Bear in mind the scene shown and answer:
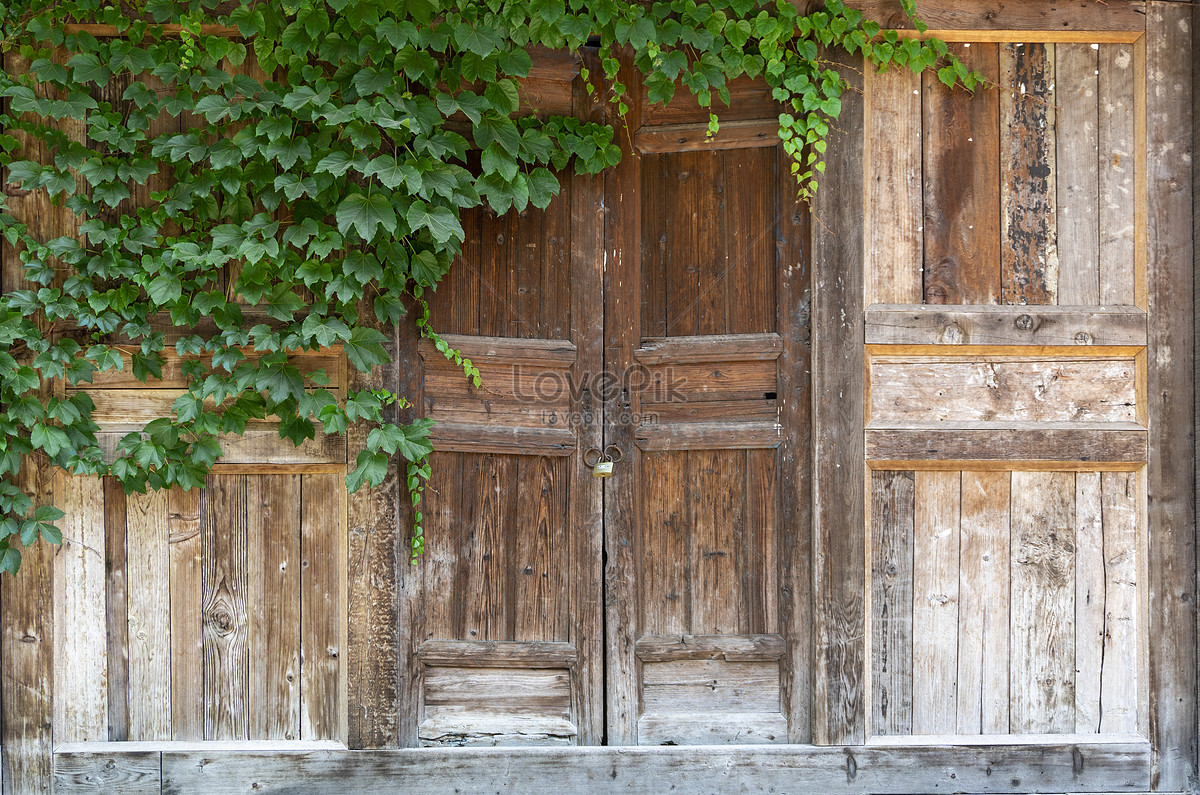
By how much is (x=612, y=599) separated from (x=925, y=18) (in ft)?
7.40

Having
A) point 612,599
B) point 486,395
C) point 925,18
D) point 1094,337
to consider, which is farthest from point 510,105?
point 1094,337

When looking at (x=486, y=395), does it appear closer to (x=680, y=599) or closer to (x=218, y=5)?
(x=680, y=599)

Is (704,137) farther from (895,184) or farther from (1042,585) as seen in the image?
(1042,585)

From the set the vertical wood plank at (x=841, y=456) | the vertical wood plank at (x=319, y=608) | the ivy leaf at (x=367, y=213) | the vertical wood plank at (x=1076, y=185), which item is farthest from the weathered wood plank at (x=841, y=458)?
the vertical wood plank at (x=319, y=608)

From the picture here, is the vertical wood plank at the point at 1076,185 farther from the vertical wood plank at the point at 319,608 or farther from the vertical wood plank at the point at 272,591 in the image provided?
the vertical wood plank at the point at 272,591

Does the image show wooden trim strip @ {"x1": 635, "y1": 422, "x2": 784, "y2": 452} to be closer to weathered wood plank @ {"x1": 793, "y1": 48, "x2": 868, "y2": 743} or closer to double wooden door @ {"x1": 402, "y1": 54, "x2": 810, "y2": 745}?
double wooden door @ {"x1": 402, "y1": 54, "x2": 810, "y2": 745}

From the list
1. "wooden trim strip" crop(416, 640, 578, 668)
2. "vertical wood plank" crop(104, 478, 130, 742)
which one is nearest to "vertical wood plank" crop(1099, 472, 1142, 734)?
"wooden trim strip" crop(416, 640, 578, 668)

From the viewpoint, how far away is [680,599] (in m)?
2.60

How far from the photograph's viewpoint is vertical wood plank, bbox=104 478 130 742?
8.25ft

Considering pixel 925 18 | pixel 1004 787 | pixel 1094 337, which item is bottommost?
pixel 1004 787

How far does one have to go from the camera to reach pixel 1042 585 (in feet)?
8.35

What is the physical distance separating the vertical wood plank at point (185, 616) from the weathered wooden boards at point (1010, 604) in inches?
91.4

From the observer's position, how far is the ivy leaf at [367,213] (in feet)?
7.24

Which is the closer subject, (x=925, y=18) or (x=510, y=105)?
(x=510, y=105)
